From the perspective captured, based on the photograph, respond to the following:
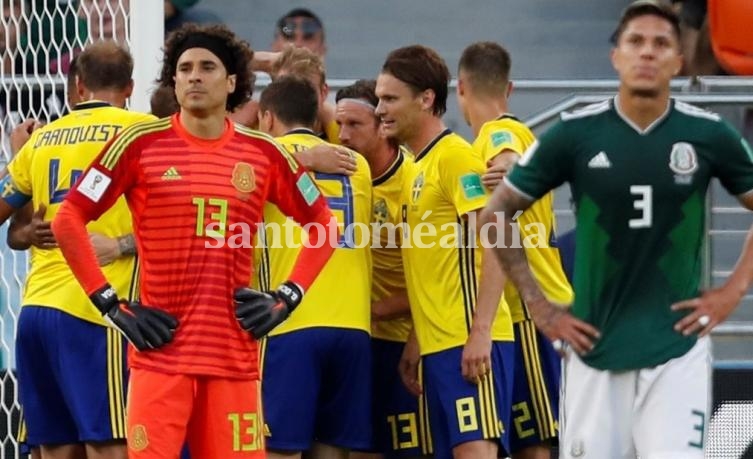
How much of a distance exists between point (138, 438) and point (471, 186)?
6.35 ft

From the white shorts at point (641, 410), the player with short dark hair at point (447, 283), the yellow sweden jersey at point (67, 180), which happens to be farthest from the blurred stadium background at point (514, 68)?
the white shorts at point (641, 410)

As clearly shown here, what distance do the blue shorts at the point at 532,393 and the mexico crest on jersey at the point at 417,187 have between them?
2.80 feet

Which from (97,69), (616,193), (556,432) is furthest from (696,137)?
(97,69)

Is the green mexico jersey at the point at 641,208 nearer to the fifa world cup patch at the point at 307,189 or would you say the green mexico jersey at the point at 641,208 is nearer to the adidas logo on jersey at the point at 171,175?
the fifa world cup patch at the point at 307,189

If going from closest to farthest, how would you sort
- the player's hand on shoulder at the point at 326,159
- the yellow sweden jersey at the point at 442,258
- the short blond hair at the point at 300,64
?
the yellow sweden jersey at the point at 442,258 < the player's hand on shoulder at the point at 326,159 < the short blond hair at the point at 300,64

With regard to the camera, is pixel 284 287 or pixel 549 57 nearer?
pixel 284 287

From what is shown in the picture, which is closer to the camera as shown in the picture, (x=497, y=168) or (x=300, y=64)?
(x=497, y=168)

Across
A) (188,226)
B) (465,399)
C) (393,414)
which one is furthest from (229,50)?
(393,414)

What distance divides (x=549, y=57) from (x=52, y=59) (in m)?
4.67

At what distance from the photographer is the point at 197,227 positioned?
6.96 m

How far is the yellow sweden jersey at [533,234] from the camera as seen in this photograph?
328 inches

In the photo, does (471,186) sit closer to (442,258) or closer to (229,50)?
(442,258)

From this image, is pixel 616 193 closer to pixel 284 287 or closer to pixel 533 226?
pixel 284 287

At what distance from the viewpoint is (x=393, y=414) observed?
8617 mm
